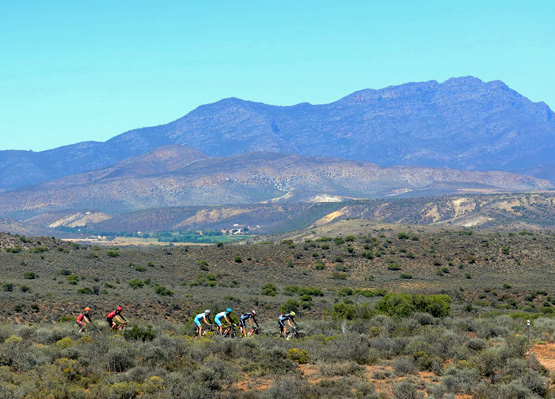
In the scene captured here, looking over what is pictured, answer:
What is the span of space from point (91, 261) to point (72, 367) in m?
47.0

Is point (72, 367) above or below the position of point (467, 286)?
above

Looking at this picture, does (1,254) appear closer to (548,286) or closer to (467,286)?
(467,286)

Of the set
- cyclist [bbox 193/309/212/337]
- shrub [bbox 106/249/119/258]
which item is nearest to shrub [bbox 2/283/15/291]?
cyclist [bbox 193/309/212/337]

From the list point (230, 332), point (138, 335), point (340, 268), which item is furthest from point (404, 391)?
point (340, 268)

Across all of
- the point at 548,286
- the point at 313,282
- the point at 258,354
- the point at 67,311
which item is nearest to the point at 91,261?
the point at 313,282

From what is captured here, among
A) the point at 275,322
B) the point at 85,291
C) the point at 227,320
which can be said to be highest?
the point at 227,320

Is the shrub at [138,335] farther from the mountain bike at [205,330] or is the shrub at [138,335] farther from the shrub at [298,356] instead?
the shrub at [298,356]

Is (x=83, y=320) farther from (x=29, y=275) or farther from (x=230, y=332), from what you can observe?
(x=29, y=275)

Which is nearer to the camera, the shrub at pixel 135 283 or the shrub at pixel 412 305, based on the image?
the shrub at pixel 412 305

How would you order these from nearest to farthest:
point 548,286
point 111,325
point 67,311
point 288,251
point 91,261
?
1. point 111,325
2. point 67,311
3. point 548,286
4. point 91,261
5. point 288,251

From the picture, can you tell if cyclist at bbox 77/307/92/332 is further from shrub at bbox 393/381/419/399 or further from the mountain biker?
shrub at bbox 393/381/419/399

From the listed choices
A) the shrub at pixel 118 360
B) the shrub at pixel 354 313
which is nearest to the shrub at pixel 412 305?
the shrub at pixel 354 313

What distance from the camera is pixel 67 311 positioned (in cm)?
4009

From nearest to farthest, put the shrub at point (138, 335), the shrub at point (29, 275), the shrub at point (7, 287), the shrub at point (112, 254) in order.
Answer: the shrub at point (138, 335) < the shrub at point (7, 287) < the shrub at point (29, 275) < the shrub at point (112, 254)
